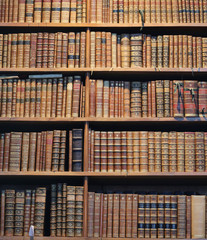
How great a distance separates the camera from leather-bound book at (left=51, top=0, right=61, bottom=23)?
3.02 m

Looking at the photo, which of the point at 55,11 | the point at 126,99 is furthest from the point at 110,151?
the point at 55,11

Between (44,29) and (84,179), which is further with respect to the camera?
(44,29)

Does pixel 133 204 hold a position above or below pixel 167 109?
below

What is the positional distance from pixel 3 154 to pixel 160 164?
103 cm

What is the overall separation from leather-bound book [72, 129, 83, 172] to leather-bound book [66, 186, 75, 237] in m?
0.14

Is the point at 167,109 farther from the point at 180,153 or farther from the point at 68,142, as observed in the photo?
the point at 68,142

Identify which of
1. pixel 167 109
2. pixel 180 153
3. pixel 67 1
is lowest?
pixel 180 153

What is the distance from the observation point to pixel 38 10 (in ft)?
9.98

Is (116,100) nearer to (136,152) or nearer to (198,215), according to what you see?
(136,152)

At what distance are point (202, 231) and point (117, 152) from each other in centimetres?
73

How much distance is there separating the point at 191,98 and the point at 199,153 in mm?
369

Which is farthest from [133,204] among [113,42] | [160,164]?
[113,42]

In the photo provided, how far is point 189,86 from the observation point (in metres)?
2.92

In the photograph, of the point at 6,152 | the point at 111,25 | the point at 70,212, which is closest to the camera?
the point at 70,212
